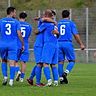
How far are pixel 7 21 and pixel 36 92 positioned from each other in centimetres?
287

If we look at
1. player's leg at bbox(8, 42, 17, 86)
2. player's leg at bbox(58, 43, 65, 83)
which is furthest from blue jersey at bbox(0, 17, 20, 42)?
player's leg at bbox(58, 43, 65, 83)

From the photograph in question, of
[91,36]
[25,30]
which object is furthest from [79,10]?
[25,30]

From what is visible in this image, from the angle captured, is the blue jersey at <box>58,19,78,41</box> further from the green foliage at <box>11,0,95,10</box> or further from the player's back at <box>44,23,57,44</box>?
the green foliage at <box>11,0,95,10</box>

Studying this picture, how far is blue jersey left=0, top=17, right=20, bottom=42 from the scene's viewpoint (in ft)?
54.5

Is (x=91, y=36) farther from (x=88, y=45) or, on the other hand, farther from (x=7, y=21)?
(x=7, y=21)

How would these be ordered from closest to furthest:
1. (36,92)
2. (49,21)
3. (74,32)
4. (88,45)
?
(36,92) < (49,21) < (74,32) < (88,45)

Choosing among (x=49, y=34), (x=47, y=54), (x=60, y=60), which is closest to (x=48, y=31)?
(x=49, y=34)

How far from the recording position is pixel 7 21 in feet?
54.7

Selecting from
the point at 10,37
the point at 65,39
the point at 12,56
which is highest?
the point at 10,37

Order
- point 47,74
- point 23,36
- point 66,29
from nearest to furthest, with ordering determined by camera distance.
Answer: point 47,74 → point 66,29 → point 23,36

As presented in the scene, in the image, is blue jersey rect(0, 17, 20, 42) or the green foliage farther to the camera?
the green foliage

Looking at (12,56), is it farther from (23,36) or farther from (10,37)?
(23,36)

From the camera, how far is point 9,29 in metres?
16.6

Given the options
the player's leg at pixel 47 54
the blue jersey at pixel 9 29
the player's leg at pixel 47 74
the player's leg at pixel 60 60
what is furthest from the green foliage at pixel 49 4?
the player's leg at pixel 47 74
